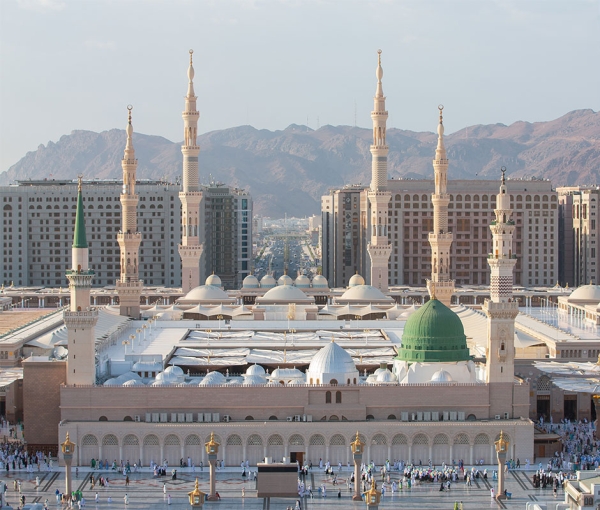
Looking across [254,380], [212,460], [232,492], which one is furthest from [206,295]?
[212,460]

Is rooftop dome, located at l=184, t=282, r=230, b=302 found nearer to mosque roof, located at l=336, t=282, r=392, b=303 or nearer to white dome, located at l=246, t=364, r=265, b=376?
mosque roof, located at l=336, t=282, r=392, b=303

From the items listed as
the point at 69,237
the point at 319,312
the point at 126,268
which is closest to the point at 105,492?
the point at 126,268

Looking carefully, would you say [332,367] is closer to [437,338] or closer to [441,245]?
[437,338]

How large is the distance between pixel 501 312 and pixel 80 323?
20048mm

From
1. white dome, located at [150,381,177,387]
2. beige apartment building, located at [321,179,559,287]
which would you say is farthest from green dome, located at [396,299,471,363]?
beige apartment building, located at [321,179,559,287]

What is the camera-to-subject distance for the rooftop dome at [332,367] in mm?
56737

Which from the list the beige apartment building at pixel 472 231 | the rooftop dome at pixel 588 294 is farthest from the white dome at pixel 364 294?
the beige apartment building at pixel 472 231

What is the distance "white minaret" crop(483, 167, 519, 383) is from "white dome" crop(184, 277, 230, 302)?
121 ft

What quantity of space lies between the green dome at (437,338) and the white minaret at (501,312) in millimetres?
1674

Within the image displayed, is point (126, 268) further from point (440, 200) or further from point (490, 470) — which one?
point (490, 470)

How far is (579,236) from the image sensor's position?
135000 millimetres

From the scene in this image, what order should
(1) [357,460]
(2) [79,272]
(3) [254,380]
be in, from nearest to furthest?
(1) [357,460] < (3) [254,380] < (2) [79,272]

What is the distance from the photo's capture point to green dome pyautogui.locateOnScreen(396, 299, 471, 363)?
58.6 meters

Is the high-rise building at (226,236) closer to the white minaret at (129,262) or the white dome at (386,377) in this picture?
the white minaret at (129,262)
